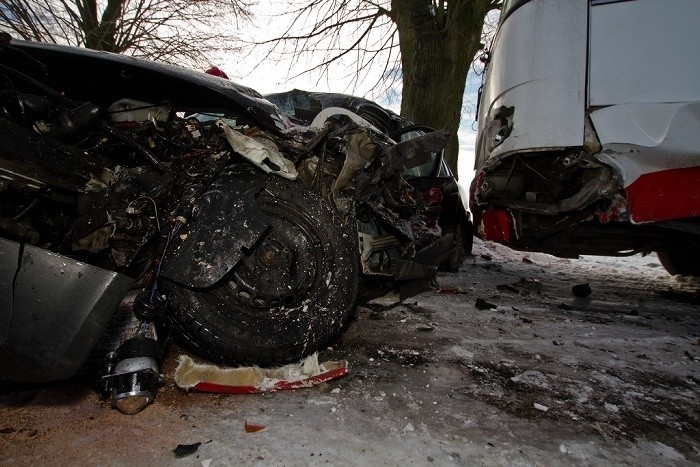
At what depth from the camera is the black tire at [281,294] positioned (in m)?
1.72

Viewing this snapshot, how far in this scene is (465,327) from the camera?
2.74 metres

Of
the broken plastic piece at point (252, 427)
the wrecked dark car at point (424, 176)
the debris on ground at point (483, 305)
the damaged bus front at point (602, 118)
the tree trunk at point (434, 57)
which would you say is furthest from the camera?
the tree trunk at point (434, 57)

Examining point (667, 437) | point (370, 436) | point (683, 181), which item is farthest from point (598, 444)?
point (683, 181)

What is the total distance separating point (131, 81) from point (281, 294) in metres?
1.26

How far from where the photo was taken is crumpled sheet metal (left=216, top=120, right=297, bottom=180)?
179 cm

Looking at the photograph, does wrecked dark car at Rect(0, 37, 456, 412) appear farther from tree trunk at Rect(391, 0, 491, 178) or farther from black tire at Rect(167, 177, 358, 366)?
tree trunk at Rect(391, 0, 491, 178)

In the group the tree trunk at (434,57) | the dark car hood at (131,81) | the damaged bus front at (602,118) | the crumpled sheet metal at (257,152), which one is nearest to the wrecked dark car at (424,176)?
the damaged bus front at (602,118)

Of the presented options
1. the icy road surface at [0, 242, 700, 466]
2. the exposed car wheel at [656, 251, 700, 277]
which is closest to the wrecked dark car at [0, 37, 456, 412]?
the icy road surface at [0, 242, 700, 466]

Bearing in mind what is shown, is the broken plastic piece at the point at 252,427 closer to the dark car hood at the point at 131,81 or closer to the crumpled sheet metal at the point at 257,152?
the crumpled sheet metal at the point at 257,152

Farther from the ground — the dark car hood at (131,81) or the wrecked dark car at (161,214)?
the dark car hood at (131,81)

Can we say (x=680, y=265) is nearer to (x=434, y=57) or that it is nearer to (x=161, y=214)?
(x=434, y=57)

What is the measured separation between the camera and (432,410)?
5.42 feet

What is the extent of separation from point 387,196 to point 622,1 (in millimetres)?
1878

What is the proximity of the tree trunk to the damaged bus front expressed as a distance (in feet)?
14.0
